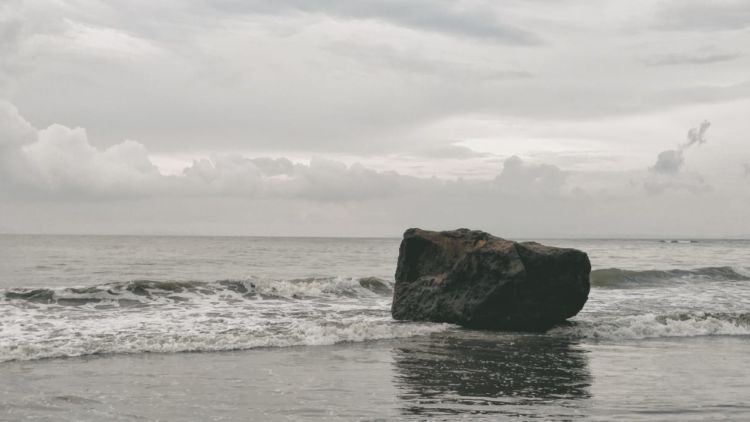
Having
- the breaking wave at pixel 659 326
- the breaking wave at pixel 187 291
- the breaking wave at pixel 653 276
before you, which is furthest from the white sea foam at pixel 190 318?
the breaking wave at pixel 653 276

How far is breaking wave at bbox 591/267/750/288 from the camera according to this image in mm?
33656

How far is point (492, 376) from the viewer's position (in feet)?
36.6

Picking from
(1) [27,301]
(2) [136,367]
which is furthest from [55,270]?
(2) [136,367]

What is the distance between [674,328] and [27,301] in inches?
738

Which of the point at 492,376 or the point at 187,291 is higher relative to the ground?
the point at 492,376

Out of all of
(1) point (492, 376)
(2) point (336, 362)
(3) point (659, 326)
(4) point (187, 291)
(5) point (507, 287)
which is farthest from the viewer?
(4) point (187, 291)

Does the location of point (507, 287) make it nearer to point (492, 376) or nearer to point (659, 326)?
point (659, 326)

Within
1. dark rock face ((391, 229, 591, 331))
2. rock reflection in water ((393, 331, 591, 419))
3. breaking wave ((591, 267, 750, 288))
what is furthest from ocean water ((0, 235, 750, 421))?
breaking wave ((591, 267, 750, 288))

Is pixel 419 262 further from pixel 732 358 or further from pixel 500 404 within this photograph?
pixel 500 404

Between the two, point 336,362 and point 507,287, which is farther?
point 507,287

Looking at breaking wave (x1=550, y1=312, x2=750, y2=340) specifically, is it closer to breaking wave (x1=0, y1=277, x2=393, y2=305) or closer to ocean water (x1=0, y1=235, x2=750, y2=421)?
ocean water (x1=0, y1=235, x2=750, y2=421)

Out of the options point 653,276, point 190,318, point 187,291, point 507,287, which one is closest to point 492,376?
point 507,287

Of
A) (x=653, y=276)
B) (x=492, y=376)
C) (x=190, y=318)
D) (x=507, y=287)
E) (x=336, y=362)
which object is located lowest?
(x=190, y=318)

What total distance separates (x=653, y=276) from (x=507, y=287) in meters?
23.3
